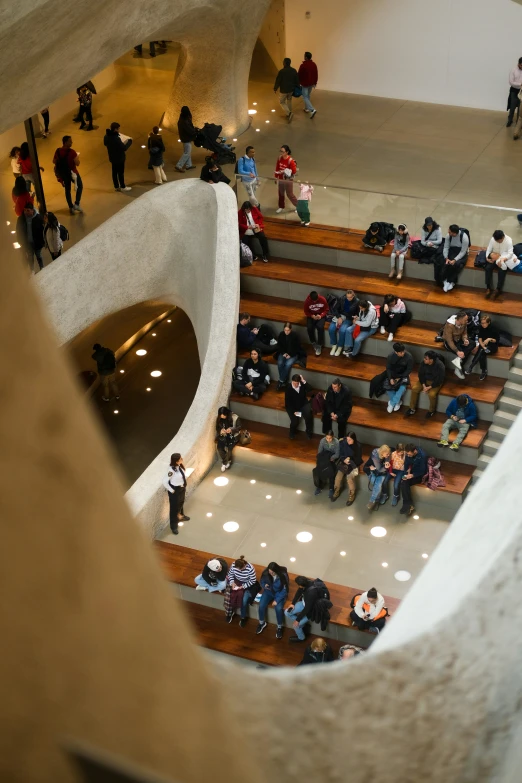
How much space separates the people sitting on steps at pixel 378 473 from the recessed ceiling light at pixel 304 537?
911 mm

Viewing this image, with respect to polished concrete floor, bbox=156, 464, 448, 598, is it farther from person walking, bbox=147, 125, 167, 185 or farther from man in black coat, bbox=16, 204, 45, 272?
person walking, bbox=147, 125, 167, 185

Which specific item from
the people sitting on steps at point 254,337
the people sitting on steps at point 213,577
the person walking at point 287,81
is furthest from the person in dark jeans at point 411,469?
the person walking at point 287,81

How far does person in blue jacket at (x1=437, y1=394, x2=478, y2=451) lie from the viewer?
44.4ft

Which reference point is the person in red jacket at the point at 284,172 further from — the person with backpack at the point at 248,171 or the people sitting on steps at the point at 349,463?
the people sitting on steps at the point at 349,463

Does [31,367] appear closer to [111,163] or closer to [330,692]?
[330,692]

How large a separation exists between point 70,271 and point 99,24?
3.38 metres

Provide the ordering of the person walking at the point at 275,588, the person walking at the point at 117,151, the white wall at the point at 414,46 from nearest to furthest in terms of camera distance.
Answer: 1. the person walking at the point at 275,588
2. the person walking at the point at 117,151
3. the white wall at the point at 414,46

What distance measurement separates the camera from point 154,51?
2450 centimetres

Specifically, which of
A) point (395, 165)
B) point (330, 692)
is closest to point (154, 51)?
point (395, 165)

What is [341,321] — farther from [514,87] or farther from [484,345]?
→ [514,87]

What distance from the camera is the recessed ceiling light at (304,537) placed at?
42.8ft

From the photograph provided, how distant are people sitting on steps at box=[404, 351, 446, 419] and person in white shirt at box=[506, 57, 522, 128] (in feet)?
26.3

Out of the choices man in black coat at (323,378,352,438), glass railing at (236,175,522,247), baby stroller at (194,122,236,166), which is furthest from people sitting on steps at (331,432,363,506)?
baby stroller at (194,122,236,166)

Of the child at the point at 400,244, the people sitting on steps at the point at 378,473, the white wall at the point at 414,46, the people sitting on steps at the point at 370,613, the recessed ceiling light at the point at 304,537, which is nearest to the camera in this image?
the people sitting on steps at the point at 370,613
